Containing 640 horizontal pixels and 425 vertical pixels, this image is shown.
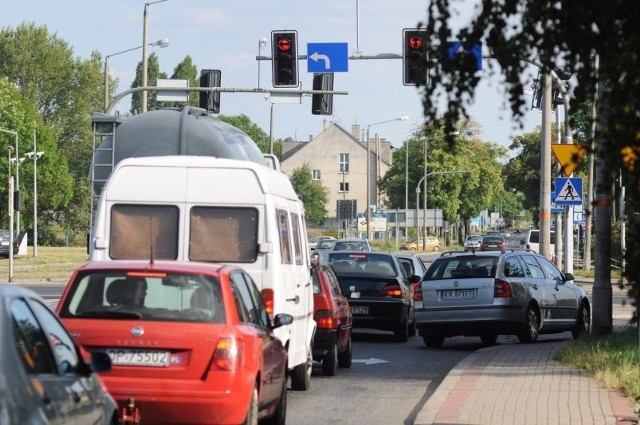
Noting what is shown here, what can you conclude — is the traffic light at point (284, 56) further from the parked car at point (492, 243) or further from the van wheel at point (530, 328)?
the parked car at point (492, 243)

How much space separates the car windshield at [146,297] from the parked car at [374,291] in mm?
12949

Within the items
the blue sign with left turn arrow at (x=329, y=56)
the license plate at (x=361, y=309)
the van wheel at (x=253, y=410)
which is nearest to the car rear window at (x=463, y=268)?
the license plate at (x=361, y=309)

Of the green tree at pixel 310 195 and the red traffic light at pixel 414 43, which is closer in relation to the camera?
the red traffic light at pixel 414 43

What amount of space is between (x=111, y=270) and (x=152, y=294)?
41 centimetres

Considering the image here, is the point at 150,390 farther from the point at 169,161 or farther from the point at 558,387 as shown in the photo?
the point at 558,387

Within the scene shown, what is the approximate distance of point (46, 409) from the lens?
638 cm

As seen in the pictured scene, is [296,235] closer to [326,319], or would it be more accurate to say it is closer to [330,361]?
[326,319]

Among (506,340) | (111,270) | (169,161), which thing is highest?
(169,161)

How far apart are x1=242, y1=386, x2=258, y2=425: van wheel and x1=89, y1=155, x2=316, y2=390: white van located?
9.88 ft

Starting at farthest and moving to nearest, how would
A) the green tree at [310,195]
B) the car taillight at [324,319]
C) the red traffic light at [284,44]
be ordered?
the green tree at [310,195], the red traffic light at [284,44], the car taillight at [324,319]

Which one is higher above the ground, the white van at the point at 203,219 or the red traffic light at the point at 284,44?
the red traffic light at the point at 284,44

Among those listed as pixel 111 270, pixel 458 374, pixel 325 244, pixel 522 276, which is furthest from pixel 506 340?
pixel 325 244

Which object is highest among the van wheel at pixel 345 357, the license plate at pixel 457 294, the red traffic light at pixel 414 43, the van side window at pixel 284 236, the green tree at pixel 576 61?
the red traffic light at pixel 414 43

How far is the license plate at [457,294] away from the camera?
72.0 ft
